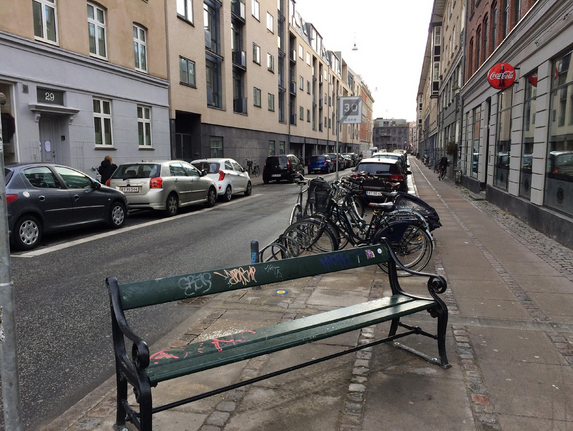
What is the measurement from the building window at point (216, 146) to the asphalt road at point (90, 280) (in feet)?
46.9

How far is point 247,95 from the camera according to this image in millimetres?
32438

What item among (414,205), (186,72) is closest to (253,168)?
(186,72)

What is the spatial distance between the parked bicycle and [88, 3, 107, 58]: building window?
14930 mm

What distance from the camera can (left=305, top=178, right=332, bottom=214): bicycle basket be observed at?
7.85 meters

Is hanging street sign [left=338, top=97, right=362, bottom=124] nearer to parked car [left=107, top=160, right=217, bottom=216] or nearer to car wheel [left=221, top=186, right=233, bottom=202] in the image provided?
parked car [left=107, top=160, right=217, bottom=216]

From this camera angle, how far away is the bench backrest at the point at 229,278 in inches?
109

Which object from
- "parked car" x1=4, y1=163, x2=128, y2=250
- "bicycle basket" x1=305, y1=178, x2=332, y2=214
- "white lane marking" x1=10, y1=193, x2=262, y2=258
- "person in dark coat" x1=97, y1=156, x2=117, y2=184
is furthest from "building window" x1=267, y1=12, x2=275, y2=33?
"bicycle basket" x1=305, y1=178, x2=332, y2=214

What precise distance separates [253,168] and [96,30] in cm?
1646

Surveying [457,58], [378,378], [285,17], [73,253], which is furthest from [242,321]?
[285,17]

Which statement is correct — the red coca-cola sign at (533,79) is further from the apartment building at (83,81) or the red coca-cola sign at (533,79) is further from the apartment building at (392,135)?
the apartment building at (392,135)

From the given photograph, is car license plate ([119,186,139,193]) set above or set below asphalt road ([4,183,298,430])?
above

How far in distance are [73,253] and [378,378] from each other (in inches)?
262

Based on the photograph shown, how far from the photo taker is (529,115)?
38.8 ft

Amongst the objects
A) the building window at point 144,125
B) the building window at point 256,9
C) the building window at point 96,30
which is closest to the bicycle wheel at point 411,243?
the building window at point 96,30
